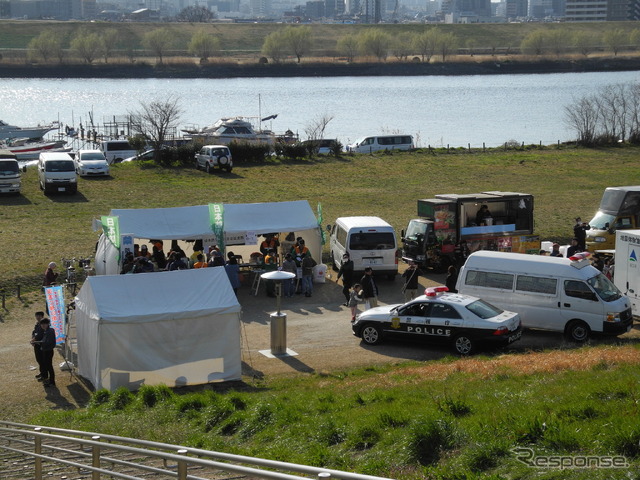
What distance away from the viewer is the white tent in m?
15.0

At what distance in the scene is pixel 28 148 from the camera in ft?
208

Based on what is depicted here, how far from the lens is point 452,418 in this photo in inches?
384

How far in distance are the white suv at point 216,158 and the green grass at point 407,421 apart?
1174 inches

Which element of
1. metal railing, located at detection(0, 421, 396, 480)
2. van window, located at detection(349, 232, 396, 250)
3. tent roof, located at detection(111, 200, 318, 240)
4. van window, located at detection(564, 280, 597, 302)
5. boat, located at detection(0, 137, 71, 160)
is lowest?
boat, located at detection(0, 137, 71, 160)

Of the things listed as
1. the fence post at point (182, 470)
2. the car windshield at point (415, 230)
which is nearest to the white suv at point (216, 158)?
the car windshield at point (415, 230)

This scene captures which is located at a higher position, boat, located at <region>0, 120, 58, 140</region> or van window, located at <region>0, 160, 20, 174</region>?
van window, located at <region>0, 160, 20, 174</region>

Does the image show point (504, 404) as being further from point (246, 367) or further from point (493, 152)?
point (493, 152)

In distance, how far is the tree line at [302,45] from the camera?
152 m

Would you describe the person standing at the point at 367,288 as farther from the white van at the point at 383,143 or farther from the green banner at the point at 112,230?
the white van at the point at 383,143

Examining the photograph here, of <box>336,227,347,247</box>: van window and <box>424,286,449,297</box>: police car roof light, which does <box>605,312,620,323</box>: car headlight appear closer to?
<box>424,286,449,297</box>: police car roof light

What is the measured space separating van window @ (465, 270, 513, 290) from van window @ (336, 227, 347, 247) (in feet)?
18.6

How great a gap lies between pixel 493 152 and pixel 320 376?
3766 cm

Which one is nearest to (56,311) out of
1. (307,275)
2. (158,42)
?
(307,275)

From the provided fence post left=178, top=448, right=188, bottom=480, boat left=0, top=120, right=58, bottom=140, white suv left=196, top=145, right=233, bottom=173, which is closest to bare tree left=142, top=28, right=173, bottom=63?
boat left=0, top=120, right=58, bottom=140
